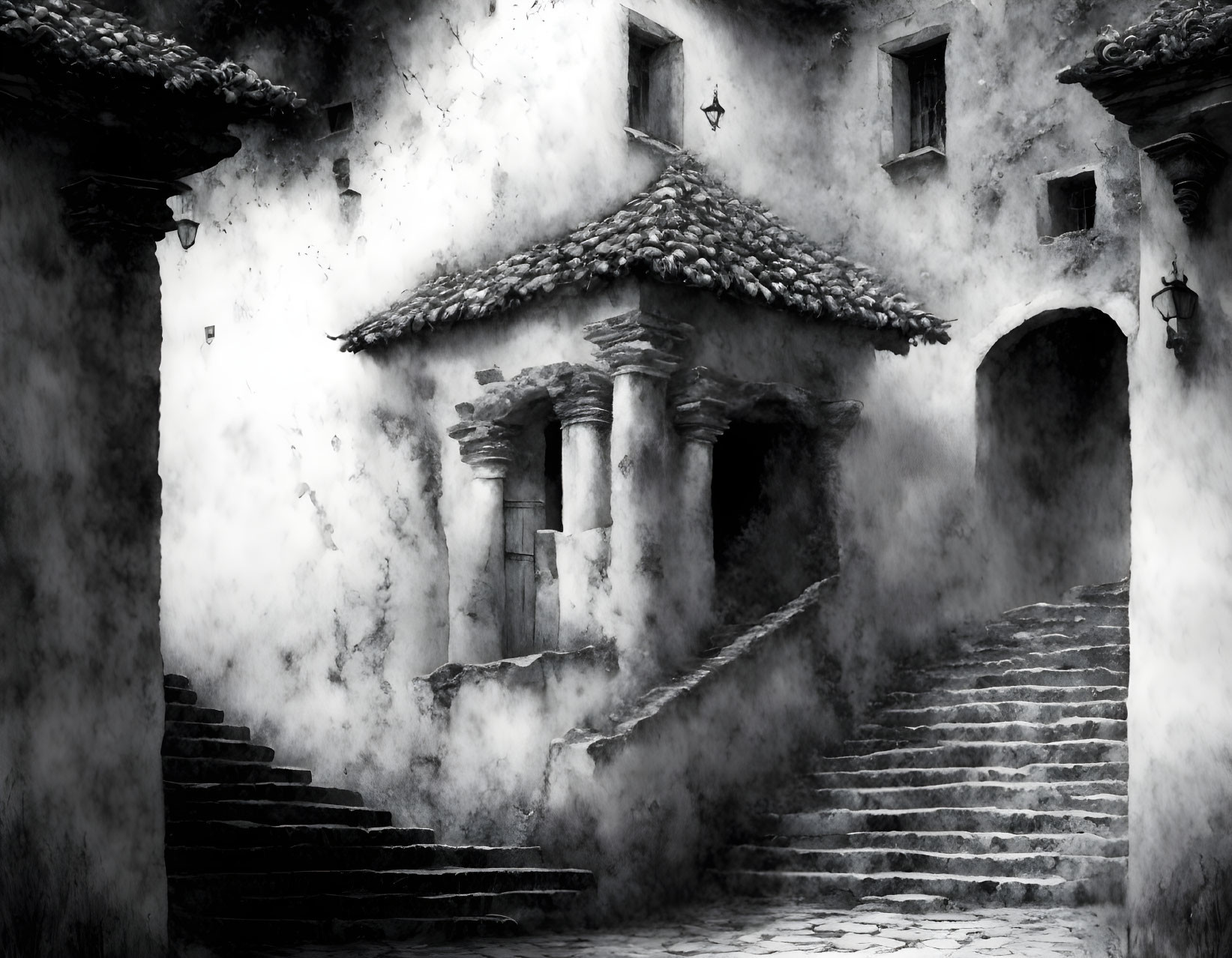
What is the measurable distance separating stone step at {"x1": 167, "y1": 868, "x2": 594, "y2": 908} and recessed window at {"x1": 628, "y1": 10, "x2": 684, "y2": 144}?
6782 mm

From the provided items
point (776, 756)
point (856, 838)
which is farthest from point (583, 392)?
point (856, 838)

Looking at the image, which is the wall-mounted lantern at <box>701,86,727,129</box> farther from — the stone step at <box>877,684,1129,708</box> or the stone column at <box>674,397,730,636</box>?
the stone step at <box>877,684,1129,708</box>

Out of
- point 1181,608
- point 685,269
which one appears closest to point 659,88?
point 685,269

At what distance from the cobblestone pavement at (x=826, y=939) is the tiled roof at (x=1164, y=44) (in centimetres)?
462

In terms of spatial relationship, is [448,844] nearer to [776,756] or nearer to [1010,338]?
[776,756]

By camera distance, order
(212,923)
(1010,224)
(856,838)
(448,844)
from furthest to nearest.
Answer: (1010,224), (448,844), (856,838), (212,923)

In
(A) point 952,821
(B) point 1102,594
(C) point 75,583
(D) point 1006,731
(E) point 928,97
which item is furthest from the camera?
(E) point 928,97

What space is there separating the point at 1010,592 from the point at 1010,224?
332 cm

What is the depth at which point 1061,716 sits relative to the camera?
12.6 meters

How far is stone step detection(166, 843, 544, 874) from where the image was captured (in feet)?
34.5

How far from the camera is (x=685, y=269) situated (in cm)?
1277

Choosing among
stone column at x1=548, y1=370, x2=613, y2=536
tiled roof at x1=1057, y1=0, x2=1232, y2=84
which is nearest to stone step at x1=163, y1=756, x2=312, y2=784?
stone column at x1=548, y1=370, x2=613, y2=536

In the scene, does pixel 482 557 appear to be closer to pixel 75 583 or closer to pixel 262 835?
pixel 262 835

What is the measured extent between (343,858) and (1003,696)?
5163 mm
